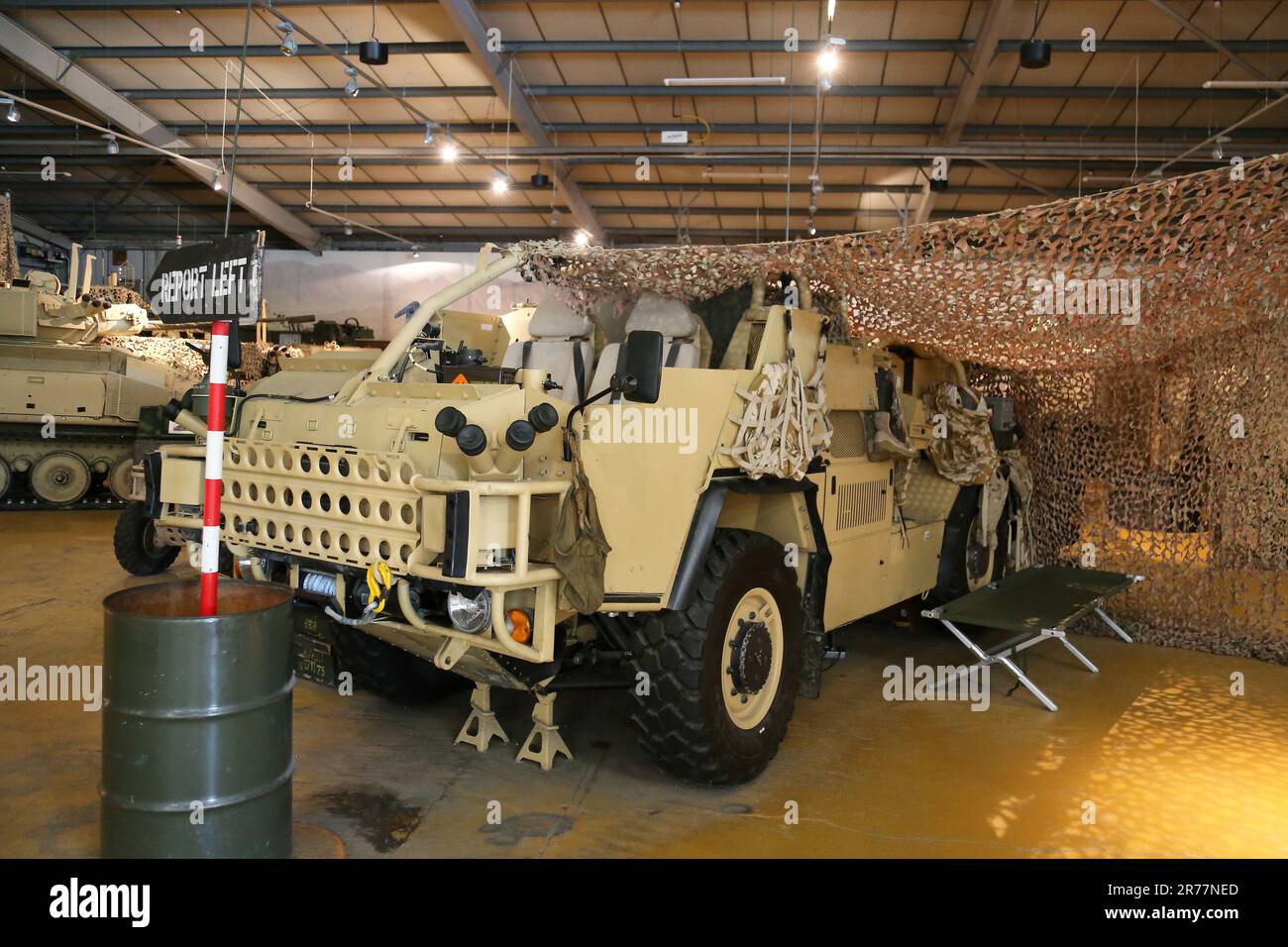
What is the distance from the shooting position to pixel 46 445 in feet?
40.7

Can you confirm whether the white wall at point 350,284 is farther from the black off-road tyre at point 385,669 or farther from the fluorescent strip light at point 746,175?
the black off-road tyre at point 385,669

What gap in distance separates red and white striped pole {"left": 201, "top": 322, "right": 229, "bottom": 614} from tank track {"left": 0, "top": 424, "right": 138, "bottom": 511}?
35.6 feet

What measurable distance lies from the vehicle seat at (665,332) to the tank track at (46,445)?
9849 mm

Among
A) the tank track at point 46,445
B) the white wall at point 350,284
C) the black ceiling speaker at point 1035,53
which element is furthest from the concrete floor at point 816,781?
the white wall at point 350,284

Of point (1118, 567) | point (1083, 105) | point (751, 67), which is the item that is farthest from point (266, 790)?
point (1083, 105)

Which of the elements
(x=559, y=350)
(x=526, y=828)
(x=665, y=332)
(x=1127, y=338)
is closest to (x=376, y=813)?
(x=526, y=828)

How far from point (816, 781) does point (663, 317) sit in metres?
2.33

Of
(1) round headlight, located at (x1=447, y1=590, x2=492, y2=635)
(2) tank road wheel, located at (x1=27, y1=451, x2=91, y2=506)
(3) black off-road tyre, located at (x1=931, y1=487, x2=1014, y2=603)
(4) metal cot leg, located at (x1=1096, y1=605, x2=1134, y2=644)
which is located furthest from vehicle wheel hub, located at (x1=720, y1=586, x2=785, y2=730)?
(2) tank road wheel, located at (x1=27, y1=451, x2=91, y2=506)

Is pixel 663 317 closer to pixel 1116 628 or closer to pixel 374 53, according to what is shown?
pixel 1116 628

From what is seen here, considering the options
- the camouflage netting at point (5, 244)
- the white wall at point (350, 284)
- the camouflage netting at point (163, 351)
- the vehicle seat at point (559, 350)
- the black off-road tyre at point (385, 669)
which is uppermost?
the white wall at point (350, 284)

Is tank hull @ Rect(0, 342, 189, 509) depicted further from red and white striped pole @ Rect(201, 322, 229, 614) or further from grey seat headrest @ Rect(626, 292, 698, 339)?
red and white striped pole @ Rect(201, 322, 229, 614)

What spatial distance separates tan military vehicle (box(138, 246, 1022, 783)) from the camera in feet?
11.3

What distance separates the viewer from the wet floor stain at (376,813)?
3.56 m
